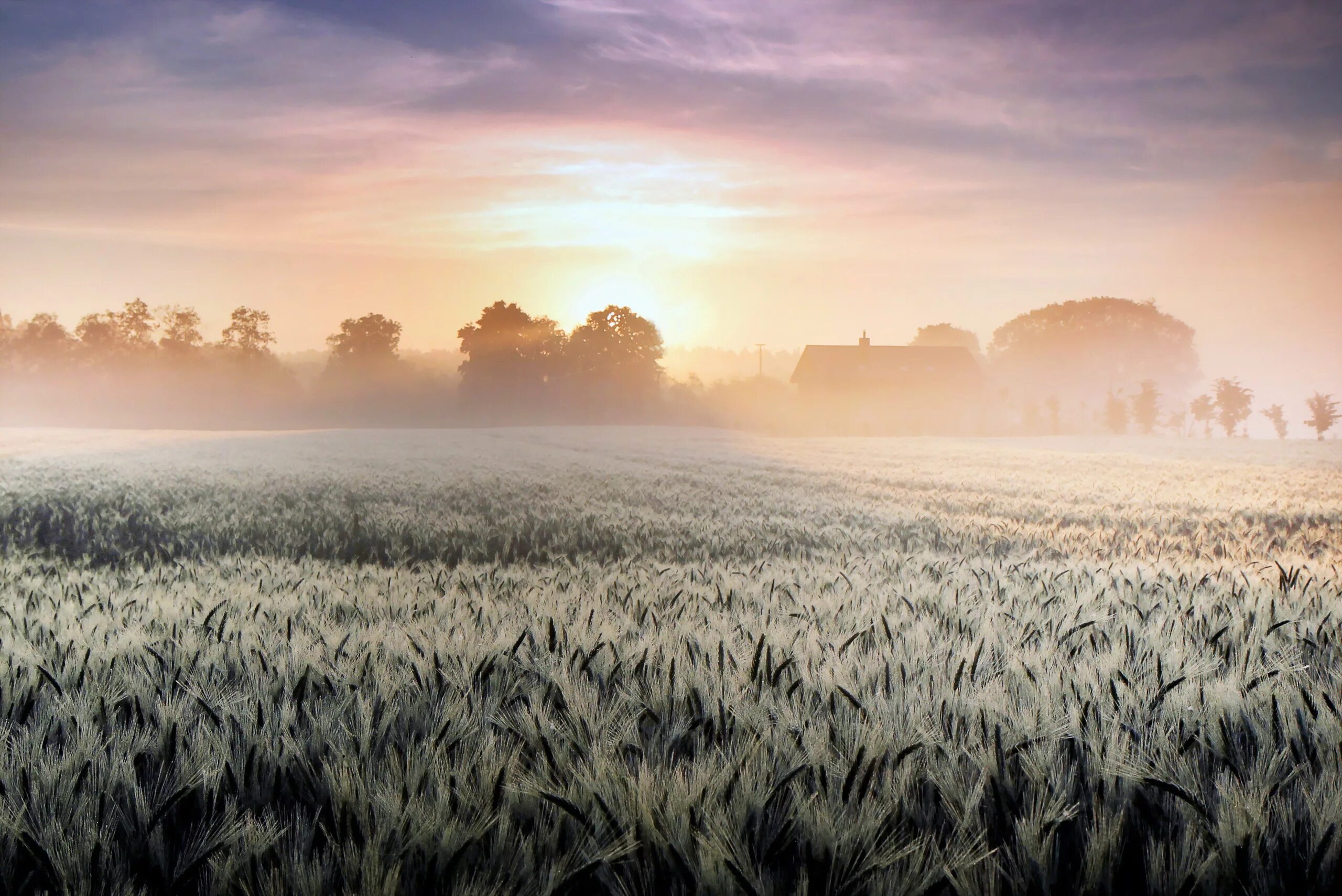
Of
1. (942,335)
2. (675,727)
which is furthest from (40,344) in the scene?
(942,335)

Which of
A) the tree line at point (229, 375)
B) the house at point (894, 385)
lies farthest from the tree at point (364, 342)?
the house at point (894, 385)

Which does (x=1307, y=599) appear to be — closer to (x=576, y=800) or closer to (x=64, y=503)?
(x=576, y=800)

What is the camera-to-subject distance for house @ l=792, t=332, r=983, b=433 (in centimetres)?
5531

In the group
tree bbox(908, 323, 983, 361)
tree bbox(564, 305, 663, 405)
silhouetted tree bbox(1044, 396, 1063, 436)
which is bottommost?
silhouetted tree bbox(1044, 396, 1063, 436)

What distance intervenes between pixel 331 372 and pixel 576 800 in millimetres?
23984

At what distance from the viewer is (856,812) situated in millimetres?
1473

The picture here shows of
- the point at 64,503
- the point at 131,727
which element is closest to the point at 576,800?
the point at 131,727

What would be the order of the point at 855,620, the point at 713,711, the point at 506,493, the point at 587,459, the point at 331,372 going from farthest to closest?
the point at 331,372, the point at 587,459, the point at 506,493, the point at 855,620, the point at 713,711

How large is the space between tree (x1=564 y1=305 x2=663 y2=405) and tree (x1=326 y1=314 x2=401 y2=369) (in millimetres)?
12182

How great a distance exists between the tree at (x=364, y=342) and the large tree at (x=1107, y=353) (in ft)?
178

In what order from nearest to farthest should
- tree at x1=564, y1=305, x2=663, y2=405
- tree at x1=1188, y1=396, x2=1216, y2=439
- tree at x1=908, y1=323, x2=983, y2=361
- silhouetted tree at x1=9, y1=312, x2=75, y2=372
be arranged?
silhouetted tree at x1=9, y1=312, x2=75, y2=372 < tree at x1=564, y1=305, x2=663, y2=405 < tree at x1=1188, y1=396, x2=1216, y2=439 < tree at x1=908, y1=323, x2=983, y2=361

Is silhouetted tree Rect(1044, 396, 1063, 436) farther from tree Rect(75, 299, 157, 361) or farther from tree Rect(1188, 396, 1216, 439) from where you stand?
tree Rect(75, 299, 157, 361)

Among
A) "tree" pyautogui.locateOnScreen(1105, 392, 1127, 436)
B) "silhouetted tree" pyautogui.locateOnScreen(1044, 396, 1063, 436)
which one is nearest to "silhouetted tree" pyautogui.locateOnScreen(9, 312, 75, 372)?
"silhouetted tree" pyautogui.locateOnScreen(1044, 396, 1063, 436)

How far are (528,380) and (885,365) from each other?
34774mm
